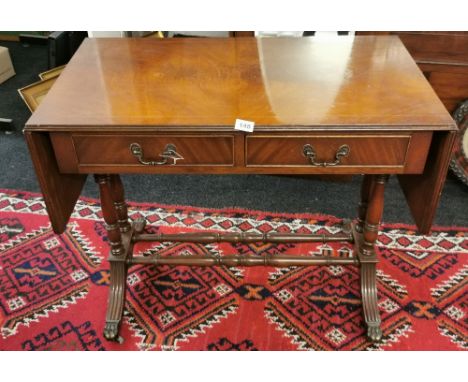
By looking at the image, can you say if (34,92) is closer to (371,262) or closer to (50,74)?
(50,74)

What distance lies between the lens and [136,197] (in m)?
2.68

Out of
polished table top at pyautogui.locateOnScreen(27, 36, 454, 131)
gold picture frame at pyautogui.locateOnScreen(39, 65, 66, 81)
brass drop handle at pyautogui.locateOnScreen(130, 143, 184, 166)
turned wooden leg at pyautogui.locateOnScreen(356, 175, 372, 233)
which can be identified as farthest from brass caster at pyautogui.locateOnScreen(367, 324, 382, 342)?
gold picture frame at pyautogui.locateOnScreen(39, 65, 66, 81)

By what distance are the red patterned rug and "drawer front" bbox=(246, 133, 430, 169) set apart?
2.65 ft

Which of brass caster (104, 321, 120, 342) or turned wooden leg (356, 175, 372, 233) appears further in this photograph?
turned wooden leg (356, 175, 372, 233)

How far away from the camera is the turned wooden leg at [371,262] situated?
6.09ft

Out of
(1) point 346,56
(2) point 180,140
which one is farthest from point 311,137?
(1) point 346,56

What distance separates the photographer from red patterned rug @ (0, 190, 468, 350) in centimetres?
197

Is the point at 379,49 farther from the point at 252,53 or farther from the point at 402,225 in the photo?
the point at 402,225

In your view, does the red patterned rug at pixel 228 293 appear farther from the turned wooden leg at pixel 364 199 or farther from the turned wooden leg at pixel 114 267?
the turned wooden leg at pixel 364 199

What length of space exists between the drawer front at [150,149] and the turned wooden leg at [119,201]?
51 cm

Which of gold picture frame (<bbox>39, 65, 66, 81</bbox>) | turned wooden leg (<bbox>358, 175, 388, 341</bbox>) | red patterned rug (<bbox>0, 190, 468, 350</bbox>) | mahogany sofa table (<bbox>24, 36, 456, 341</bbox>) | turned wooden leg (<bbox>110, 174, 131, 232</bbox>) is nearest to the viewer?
mahogany sofa table (<bbox>24, 36, 456, 341</bbox>)

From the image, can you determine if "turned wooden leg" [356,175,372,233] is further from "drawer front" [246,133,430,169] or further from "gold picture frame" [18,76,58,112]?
"gold picture frame" [18,76,58,112]

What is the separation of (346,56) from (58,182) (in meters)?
1.12

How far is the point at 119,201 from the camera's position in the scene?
7.08 ft
